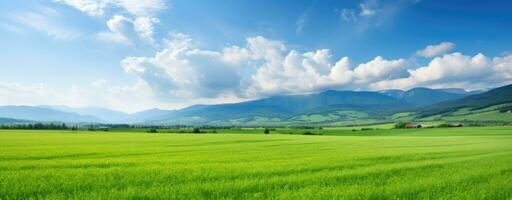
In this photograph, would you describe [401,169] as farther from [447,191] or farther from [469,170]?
[447,191]

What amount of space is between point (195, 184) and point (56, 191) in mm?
4212

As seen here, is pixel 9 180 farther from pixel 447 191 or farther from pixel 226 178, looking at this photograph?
pixel 447 191

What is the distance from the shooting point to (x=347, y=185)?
12609 millimetres

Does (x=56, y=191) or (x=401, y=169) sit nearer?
(x=56, y=191)

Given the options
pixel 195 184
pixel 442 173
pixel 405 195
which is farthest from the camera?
pixel 442 173

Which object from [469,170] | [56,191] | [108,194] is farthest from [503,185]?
[56,191]

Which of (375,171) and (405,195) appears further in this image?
(375,171)

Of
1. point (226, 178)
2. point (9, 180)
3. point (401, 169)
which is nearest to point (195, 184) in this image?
point (226, 178)

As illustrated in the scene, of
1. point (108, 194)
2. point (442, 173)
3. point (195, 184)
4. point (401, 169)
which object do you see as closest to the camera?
point (108, 194)

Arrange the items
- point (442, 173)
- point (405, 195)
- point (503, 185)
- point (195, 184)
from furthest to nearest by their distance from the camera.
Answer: point (442, 173)
point (503, 185)
point (195, 184)
point (405, 195)

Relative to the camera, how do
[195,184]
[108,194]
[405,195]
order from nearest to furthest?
[108,194], [405,195], [195,184]

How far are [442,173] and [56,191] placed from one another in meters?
15.5

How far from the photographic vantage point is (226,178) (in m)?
13.6

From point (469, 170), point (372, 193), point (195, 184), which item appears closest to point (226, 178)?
point (195, 184)
